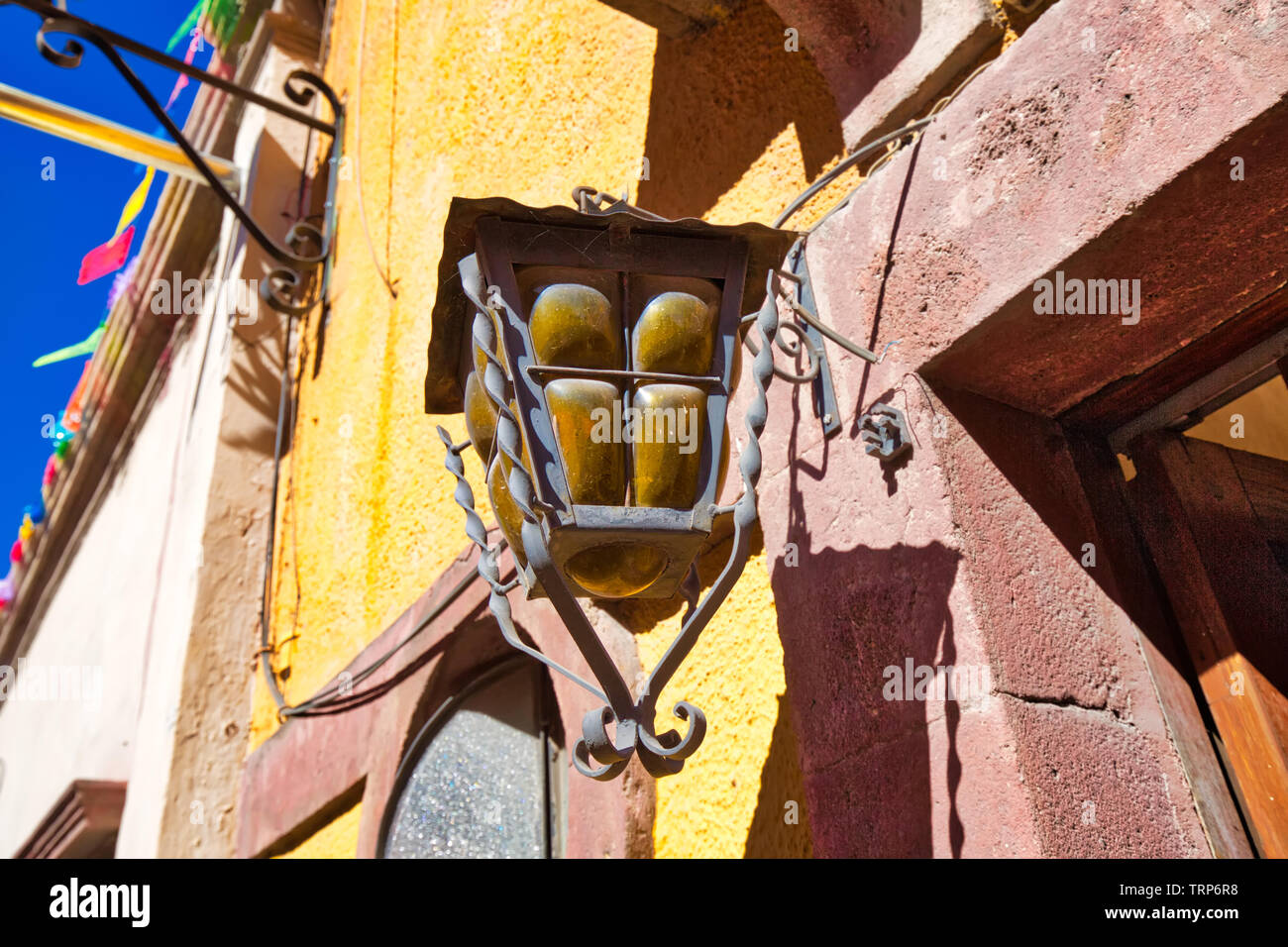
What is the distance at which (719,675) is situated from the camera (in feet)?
7.07

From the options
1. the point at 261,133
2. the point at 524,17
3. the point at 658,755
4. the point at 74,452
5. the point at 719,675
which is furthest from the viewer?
the point at 74,452

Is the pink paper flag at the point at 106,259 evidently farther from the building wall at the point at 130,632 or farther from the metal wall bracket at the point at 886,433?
the metal wall bracket at the point at 886,433

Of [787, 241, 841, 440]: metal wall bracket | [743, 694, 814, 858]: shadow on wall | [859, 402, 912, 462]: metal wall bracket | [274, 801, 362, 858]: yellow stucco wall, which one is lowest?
[743, 694, 814, 858]: shadow on wall

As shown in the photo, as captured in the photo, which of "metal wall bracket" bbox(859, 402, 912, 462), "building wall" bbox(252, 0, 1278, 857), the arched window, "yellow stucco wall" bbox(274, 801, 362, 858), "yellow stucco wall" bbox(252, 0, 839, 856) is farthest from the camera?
"yellow stucco wall" bbox(274, 801, 362, 858)

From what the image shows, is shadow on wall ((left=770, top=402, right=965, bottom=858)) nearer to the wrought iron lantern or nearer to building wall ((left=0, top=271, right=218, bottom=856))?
the wrought iron lantern

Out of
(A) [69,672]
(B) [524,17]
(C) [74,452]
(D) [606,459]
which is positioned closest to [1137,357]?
(D) [606,459]

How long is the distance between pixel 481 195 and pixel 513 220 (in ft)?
6.83

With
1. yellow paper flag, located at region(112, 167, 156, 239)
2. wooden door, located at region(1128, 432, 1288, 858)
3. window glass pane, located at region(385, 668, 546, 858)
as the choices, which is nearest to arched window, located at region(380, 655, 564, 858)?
window glass pane, located at region(385, 668, 546, 858)

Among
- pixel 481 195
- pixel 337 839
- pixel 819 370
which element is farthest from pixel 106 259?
pixel 819 370

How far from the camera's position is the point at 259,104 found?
15.9 feet

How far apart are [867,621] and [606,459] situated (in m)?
0.58

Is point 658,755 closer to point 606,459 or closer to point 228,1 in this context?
point 606,459

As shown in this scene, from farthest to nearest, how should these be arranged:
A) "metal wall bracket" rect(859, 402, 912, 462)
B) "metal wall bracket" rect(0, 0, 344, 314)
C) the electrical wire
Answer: "metal wall bracket" rect(0, 0, 344, 314) < the electrical wire < "metal wall bracket" rect(859, 402, 912, 462)

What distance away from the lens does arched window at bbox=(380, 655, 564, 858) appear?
2.59 meters
